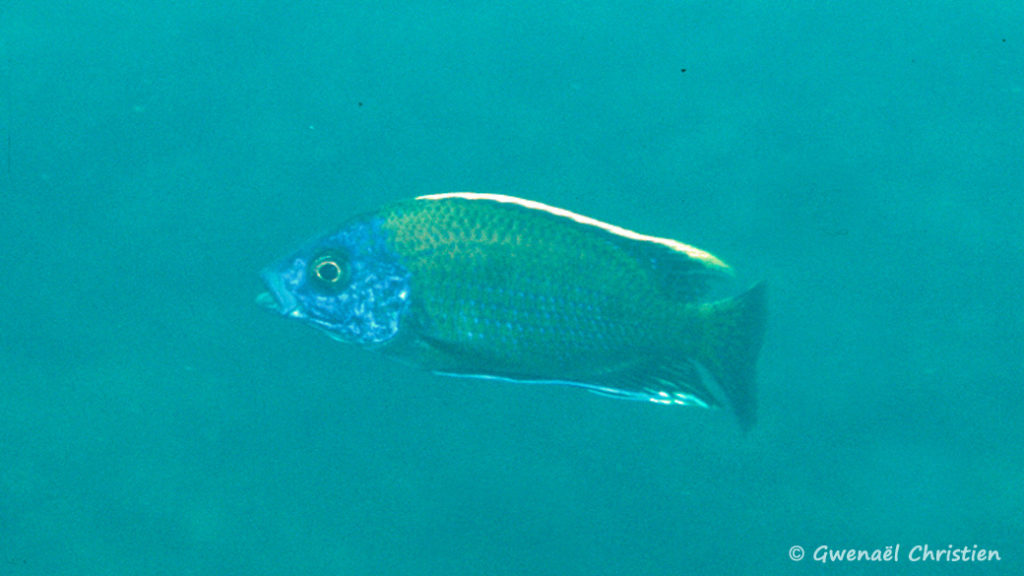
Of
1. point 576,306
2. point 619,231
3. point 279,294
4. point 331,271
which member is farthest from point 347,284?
point 619,231

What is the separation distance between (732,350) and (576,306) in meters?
0.44

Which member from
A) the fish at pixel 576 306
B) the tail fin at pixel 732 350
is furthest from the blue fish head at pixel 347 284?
the tail fin at pixel 732 350

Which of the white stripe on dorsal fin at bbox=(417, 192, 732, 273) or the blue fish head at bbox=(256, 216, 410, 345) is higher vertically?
the white stripe on dorsal fin at bbox=(417, 192, 732, 273)

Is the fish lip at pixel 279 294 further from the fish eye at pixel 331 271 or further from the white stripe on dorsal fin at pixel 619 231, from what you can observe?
the white stripe on dorsal fin at pixel 619 231

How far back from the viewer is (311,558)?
17.0 feet

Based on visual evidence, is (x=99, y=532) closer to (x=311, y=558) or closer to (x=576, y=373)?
(x=311, y=558)

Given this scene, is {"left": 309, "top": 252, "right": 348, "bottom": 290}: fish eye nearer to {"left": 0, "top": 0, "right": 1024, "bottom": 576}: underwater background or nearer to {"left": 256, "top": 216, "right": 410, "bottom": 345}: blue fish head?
{"left": 256, "top": 216, "right": 410, "bottom": 345}: blue fish head

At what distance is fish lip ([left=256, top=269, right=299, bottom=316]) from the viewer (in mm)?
2516

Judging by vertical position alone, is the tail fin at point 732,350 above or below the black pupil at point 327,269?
below

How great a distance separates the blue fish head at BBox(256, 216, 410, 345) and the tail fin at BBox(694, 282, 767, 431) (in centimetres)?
84

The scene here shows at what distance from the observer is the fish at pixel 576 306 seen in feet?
7.43

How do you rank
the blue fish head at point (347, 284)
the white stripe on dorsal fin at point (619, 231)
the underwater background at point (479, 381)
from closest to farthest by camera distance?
the white stripe on dorsal fin at point (619, 231) < the blue fish head at point (347, 284) < the underwater background at point (479, 381)

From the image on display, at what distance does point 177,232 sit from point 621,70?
3950mm

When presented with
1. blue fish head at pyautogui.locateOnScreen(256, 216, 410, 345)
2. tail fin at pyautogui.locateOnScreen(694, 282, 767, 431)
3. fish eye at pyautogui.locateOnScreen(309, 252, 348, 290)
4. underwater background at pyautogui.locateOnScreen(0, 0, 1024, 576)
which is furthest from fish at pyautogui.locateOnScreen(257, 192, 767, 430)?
underwater background at pyautogui.locateOnScreen(0, 0, 1024, 576)
